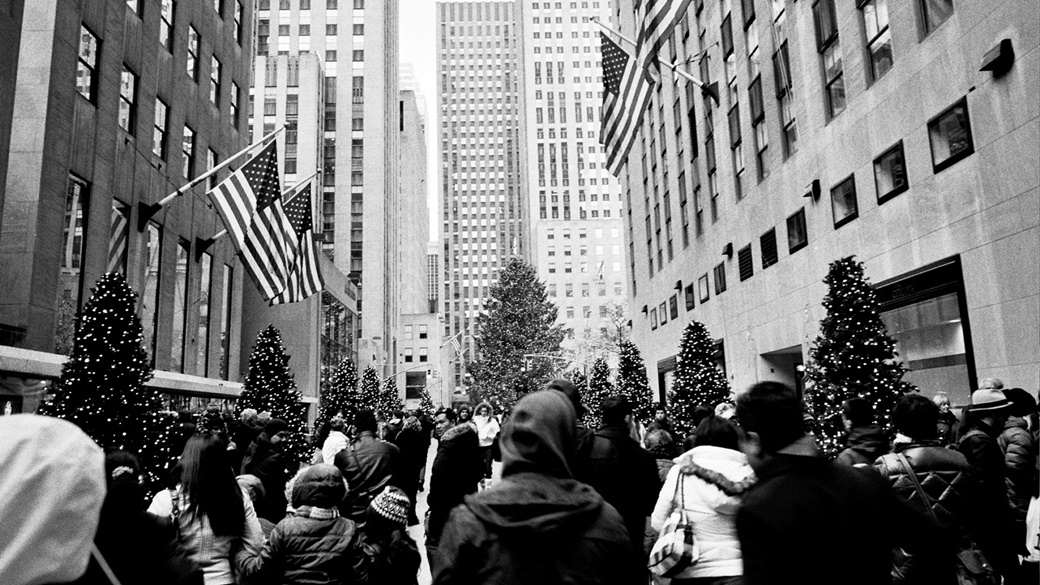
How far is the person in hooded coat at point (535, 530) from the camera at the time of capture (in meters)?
2.52

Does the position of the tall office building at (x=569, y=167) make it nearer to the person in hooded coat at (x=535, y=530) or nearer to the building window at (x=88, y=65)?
the building window at (x=88, y=65)

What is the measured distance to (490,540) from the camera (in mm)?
2562

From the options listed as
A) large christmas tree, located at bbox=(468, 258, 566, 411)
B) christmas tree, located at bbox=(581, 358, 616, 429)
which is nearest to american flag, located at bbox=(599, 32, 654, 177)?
christmas tree, located at bbox=(581, 358, 616, 429)

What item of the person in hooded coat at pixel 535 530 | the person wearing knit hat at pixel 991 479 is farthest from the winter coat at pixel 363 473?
the person wearing knit hat at pixel 991 479

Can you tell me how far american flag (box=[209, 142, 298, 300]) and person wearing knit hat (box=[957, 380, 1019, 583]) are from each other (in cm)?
1511

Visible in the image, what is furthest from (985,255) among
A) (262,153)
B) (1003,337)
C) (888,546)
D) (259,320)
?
(259,320)

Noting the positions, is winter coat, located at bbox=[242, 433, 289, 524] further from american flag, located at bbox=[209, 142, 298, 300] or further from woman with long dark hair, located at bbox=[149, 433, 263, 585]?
american flag, located at bbox=[209, 142, 298, 300]

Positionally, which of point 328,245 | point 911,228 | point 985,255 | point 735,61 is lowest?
point 985,255

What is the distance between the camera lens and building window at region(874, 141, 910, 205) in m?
15.9

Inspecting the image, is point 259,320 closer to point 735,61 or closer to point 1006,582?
point 735,61

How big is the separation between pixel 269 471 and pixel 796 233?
18.8 metres

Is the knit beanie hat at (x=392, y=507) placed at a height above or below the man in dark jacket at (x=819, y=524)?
below

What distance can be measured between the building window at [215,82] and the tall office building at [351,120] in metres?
56.4

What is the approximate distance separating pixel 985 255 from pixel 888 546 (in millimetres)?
12496
